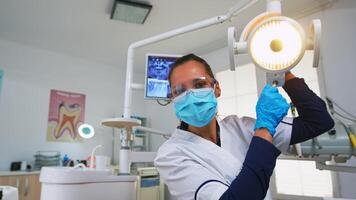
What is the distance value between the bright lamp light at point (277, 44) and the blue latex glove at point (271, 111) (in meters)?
0.10

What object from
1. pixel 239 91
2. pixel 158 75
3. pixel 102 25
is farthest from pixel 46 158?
pixel 239 91

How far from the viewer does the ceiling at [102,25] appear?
8.29ft

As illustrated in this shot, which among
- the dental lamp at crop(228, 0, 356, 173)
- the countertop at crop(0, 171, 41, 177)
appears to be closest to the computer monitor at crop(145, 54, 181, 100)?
the dental lamp at crop(228, 0, 356, 173)

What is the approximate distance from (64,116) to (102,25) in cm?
153

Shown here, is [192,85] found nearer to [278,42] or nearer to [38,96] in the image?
[278,42]

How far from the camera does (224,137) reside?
913 mm

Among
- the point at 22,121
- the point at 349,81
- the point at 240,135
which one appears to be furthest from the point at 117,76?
the point at 240,135

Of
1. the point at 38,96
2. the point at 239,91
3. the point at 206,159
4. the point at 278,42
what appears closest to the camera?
the point at 278,42

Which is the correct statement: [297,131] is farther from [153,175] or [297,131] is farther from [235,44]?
[153,175]

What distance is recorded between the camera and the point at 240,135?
3.05ft

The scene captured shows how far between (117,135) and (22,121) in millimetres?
1353

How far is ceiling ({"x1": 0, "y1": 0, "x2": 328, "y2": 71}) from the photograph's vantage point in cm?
253

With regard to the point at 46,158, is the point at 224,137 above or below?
above

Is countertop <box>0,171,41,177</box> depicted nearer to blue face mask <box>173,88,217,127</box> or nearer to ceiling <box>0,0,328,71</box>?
ceiling <box>0,0,328,71</box>
